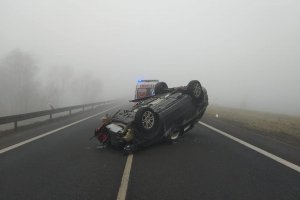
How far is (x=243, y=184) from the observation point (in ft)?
17.5

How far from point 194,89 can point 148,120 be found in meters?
2.54

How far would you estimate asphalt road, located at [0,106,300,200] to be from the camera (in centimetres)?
493

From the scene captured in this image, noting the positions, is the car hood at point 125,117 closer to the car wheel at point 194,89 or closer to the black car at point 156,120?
the black car at point 156,120

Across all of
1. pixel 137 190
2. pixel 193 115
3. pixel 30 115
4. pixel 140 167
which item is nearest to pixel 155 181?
pixel 137 190

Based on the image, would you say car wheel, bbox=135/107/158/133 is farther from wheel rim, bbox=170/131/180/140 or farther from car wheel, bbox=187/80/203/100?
car wheel, bbox=187/80/203/100

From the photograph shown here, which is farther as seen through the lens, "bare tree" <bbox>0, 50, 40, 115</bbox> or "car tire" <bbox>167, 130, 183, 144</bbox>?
"bare tree" <bbox>0, 50, 40, 115</bbox>

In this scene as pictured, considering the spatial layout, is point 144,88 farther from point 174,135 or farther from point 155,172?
point 155,172

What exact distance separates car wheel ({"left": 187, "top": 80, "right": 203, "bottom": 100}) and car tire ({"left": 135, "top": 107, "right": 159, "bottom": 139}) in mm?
2071

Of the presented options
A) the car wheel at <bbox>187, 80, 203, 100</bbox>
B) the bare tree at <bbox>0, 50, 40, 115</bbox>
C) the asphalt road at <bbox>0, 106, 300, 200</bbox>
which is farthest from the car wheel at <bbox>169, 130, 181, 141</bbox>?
the bare tree at <bbox>0, 50, 40, 115</bbox>

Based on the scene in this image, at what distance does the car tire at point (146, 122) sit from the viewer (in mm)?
8258

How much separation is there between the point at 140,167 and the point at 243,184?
7.23 ft

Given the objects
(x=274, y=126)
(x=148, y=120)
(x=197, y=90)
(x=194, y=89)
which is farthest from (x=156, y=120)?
(x=274, y=126)

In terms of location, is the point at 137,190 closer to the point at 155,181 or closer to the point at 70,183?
the point at 155,181

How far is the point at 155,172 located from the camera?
245 inches
